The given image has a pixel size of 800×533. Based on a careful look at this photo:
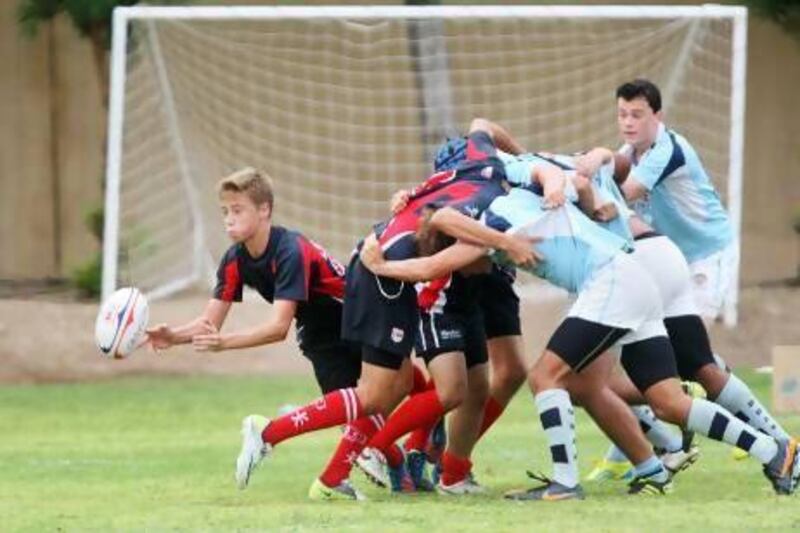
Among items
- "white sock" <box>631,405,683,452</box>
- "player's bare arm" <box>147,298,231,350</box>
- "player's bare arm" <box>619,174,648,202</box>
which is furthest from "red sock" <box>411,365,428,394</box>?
"player's bare arm" <box>619,174,648,202</box>

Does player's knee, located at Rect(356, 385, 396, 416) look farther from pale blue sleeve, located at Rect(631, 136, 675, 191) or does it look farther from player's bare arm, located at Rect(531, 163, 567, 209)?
pale blue sleeve, located at Rect(631, 136, 675, 191)

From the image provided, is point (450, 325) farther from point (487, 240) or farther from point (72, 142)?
point (72, 142)

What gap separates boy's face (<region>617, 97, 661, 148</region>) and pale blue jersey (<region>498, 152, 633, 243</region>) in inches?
27.6

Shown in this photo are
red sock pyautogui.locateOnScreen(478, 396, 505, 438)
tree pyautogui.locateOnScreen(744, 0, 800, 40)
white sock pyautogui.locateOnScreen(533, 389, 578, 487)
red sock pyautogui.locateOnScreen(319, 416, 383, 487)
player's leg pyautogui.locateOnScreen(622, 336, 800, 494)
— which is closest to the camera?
white sock pyautogui.locateOnScreen(533, 389, 578, 487)

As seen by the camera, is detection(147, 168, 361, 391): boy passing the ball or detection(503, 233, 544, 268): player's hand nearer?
detection(503, 233, 544, 268): player's hand

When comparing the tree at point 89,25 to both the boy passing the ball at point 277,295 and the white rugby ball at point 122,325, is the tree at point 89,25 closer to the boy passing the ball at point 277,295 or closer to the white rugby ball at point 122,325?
the boy passing the ball at point 277,295

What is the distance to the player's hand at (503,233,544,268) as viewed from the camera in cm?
985

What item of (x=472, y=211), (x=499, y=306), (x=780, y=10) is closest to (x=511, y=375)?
(x=499, y=306)

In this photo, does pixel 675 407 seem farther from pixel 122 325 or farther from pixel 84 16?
pixel 84 16

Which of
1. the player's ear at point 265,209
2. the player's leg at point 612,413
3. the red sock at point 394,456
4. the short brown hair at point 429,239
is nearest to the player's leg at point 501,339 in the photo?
the red sock at point 394,456

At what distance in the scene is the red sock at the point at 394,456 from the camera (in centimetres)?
1077

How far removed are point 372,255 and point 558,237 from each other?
0.79 metres

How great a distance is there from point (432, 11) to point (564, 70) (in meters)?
2.12

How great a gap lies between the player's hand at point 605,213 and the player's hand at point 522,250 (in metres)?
0.45
